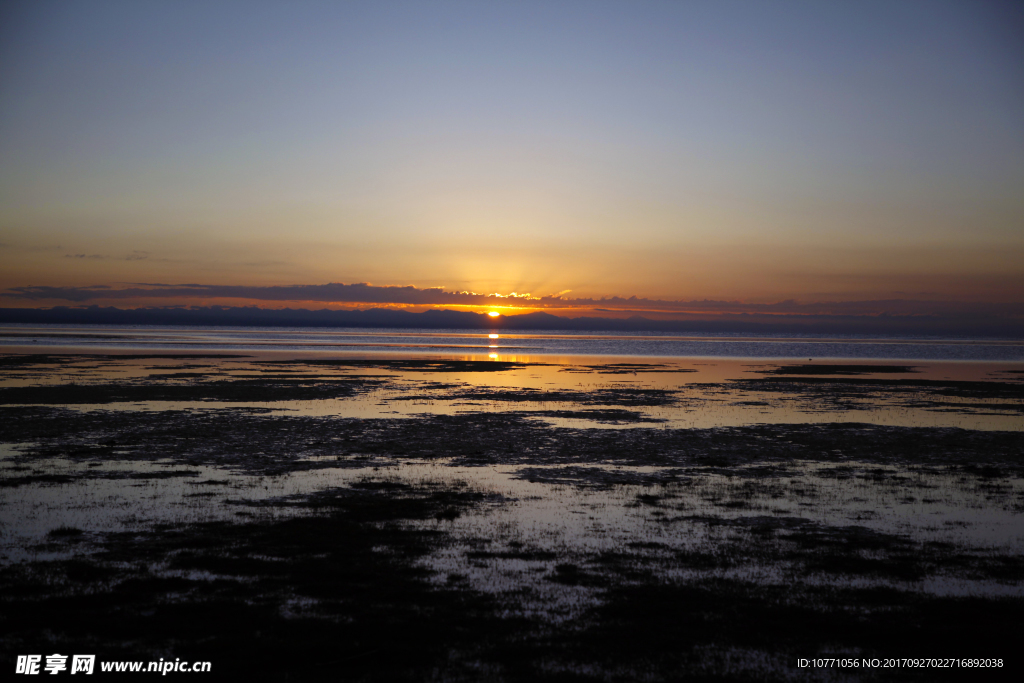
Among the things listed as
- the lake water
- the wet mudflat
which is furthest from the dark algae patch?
the lake water

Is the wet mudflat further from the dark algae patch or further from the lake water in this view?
the lake water

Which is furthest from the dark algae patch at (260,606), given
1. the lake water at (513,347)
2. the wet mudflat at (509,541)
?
the lake water at (513,347)

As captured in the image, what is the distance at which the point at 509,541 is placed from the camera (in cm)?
1318

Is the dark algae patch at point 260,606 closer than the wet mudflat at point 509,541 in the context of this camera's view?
Yes

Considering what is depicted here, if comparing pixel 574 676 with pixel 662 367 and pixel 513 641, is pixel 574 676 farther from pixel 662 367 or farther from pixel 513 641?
pixel 662 367

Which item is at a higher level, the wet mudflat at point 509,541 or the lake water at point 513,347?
the wet mudflat at point 509,541

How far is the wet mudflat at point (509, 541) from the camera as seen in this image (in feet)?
28.9

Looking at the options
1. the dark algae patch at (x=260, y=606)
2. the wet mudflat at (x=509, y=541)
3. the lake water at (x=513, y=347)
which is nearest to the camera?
the dark algae patch at (x=260, y=606)

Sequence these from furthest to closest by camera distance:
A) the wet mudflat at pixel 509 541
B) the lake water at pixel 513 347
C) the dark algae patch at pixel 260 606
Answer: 1. the lake water at pixel 513 347
2. the wet mudflat at pixel 509 541
3. the dark algae patch at pixel 260 606

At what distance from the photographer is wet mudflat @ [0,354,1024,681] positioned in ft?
28.9

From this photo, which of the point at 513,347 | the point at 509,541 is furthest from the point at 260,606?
the point at 513,347

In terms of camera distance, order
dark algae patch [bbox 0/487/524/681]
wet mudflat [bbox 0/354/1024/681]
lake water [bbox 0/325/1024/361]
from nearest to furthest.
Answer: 1. dark algae patch [bbox 0/487/524/681]
2. wet mudflat [bbox 0/354/1024/681]
3. lake water [bbox 0/325/1024/361]

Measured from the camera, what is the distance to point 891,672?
836cm

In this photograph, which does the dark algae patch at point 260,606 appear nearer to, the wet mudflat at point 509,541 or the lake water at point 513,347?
the wet mudflat at point 509,541
